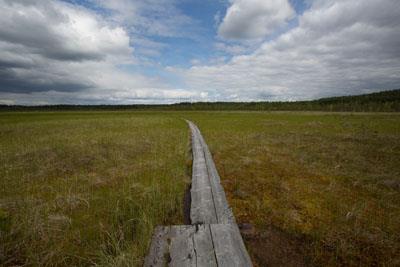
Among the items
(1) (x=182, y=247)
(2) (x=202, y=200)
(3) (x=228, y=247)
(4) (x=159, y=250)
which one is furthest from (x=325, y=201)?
(4) (x=159, y=250)

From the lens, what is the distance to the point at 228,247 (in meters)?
2.54

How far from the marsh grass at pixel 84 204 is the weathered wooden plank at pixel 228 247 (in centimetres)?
100

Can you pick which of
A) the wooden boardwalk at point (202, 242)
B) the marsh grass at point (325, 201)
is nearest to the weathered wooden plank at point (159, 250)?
the wooden boardwalk at point (202, 242)

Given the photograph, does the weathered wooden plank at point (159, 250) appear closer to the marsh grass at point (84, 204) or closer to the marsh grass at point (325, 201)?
the marsh grass at point (84, 204)

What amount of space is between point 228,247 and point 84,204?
3.79m

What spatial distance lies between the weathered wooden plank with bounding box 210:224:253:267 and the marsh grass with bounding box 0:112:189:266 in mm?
999

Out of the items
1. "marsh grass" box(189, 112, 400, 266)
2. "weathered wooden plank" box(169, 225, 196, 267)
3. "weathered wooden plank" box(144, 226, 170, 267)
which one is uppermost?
"weathered wooden plank" box(169, 225, 196, 267)

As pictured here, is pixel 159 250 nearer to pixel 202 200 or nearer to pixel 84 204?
pixel 202 200

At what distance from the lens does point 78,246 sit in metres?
A: 3.16

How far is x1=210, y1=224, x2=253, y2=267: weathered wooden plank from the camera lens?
2299 mm

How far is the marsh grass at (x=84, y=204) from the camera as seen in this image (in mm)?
2885

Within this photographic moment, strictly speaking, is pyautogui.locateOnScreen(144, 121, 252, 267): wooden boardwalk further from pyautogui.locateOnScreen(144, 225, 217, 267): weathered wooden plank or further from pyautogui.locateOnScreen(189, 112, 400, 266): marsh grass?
pyautogui.locateOnScreen(189, 112, 400, 266): marsh grass

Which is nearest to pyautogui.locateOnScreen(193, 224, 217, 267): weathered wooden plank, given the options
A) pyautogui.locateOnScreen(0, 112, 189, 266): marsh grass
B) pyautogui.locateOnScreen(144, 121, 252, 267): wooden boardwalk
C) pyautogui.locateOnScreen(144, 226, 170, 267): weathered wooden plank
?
pyautogui.locateOnScreen(144, 121, 252, 267): wooden boardwalk

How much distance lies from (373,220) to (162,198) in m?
4.45
